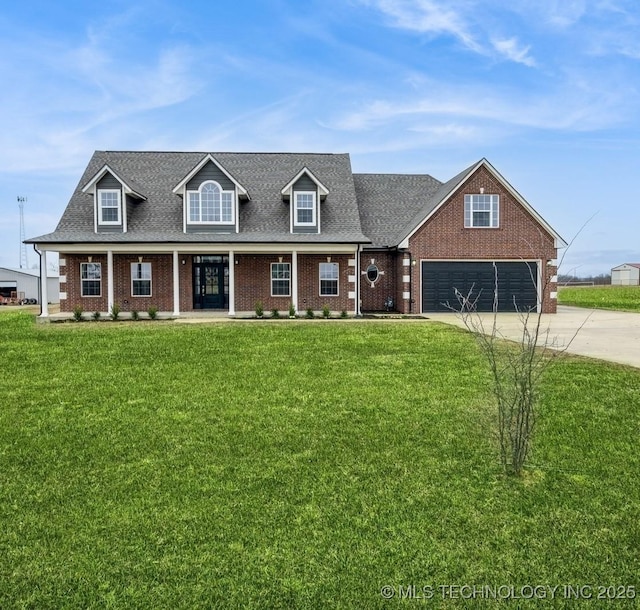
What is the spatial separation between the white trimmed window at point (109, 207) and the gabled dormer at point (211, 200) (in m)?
2.71

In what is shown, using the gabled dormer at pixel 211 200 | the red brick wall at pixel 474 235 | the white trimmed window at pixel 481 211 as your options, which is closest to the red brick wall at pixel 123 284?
the gabled dormer at pixel 211 200

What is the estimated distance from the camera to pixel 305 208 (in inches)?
873

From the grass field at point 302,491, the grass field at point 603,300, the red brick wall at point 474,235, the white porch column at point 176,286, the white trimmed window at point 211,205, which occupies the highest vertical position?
the white trimmed window at point 211,205

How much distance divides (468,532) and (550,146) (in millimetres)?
18048

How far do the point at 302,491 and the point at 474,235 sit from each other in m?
19.8

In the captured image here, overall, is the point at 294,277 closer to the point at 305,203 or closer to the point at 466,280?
the point at 305,203

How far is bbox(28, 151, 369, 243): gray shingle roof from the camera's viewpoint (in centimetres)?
2139

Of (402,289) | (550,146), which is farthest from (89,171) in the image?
(550,146)

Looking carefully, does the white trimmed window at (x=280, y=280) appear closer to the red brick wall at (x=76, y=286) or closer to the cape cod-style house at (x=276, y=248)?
the cape cod-style house at (x=276, y=248)

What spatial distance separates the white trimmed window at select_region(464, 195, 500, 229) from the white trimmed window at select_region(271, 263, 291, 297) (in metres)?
A: 8.29

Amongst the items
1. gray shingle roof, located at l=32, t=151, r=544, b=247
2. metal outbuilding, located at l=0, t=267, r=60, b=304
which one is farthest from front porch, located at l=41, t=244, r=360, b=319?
metal outbuilding, located at l=0, t=267, r=60, b=304

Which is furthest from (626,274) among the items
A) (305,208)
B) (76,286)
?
(76,286)

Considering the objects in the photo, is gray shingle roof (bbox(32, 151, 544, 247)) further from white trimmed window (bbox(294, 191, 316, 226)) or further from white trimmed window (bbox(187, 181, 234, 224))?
white trimmed window (bbox(187, 181, 234, 224))

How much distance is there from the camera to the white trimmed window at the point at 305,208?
72.5 feet
